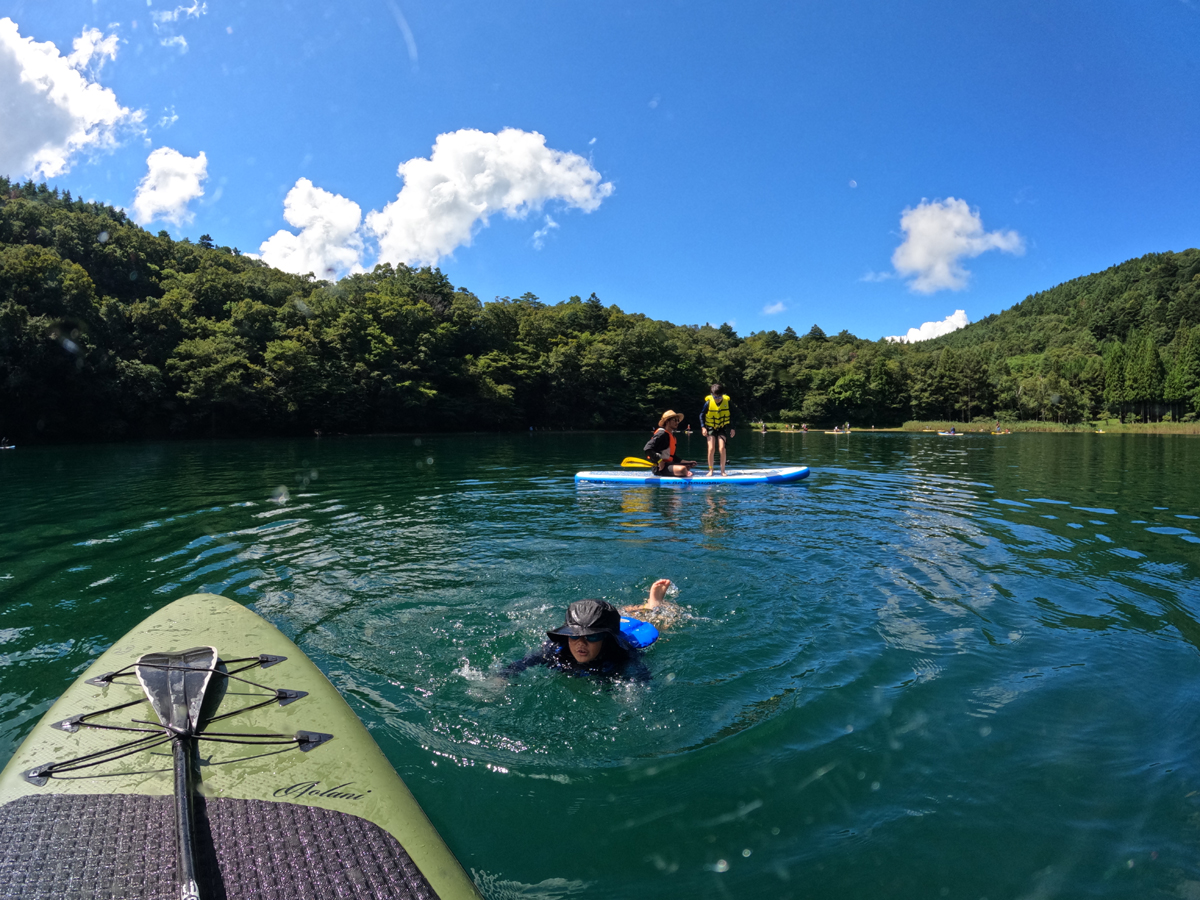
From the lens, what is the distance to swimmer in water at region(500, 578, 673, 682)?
410cm

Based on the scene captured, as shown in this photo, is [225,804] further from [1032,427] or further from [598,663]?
[1032,427]

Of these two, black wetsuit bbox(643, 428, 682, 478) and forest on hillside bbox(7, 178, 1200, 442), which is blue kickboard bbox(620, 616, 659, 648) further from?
forest on hillside bbox(7, 178, 1200, 442)

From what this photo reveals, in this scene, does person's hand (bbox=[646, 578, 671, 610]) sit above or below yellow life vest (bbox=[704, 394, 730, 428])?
below

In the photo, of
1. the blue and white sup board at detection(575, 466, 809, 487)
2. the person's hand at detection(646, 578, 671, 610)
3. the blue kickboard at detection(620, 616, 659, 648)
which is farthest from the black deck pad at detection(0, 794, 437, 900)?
the blue and white sup board at detection(575, 466, 809, 487)

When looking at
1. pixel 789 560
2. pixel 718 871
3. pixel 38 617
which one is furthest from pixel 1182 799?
pixel 38 617

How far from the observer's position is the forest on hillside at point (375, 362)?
120 ft

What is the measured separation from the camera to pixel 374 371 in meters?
48.1

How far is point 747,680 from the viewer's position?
440 centimetres

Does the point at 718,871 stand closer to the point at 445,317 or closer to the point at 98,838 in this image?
the point at 98,838

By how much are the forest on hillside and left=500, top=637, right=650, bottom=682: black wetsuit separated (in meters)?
43.1

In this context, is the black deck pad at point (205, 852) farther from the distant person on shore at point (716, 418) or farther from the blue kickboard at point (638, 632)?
the distant person on shore at point (716, 418)

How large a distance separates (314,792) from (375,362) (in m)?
49.6

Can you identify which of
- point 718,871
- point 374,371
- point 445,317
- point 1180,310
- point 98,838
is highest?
point 1180,310

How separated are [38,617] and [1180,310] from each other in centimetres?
14049
